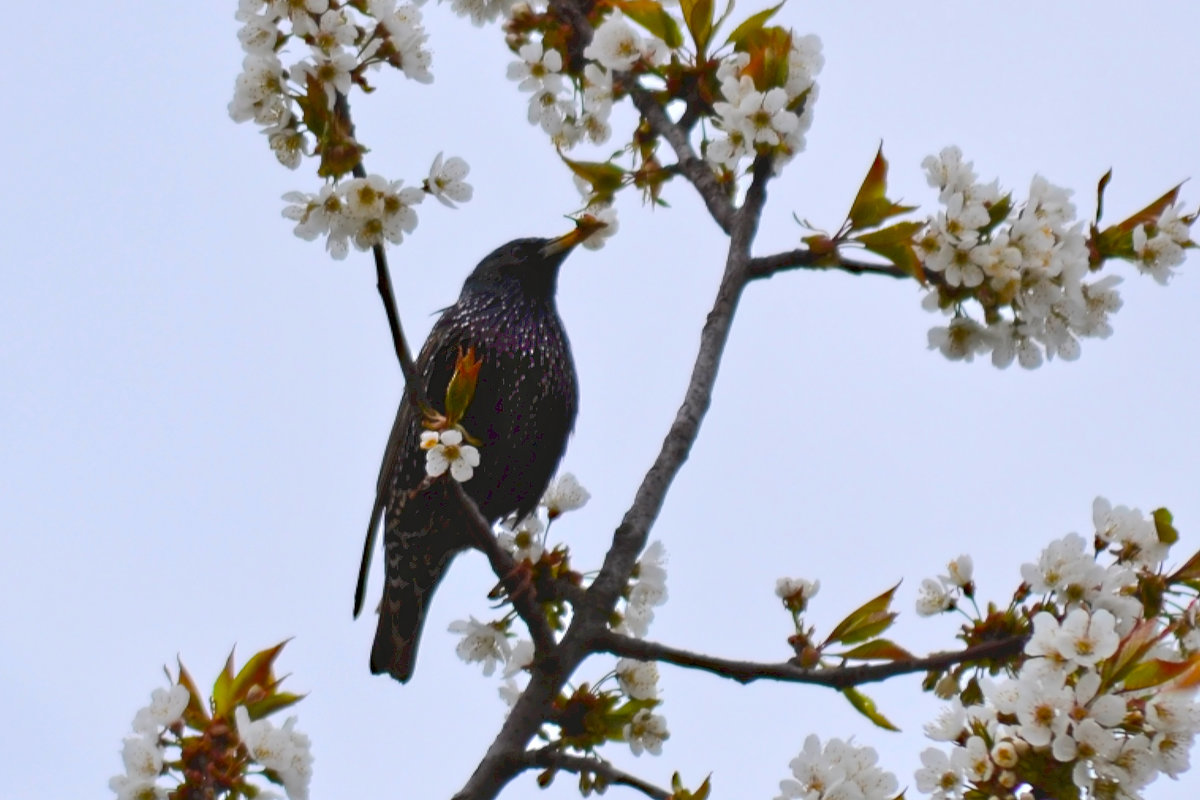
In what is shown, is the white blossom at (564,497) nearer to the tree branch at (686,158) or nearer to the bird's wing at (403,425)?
the tree branch at (686,158)

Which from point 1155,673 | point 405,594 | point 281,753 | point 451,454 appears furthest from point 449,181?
point 405,594

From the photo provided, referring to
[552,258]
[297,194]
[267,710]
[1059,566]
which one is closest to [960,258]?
[1059,566]

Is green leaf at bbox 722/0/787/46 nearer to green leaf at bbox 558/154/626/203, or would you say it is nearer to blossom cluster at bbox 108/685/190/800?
green leaf at bbox 558/154/626/203

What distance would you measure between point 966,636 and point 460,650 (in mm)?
1134

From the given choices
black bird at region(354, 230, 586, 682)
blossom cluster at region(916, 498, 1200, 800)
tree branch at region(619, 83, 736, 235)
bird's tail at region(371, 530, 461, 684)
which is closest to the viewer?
blossom cluster at region(916, 498, 1200, 800)

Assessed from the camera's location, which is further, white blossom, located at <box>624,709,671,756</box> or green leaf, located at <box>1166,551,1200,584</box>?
white blossom, located at <box>624,709,671,756</box>

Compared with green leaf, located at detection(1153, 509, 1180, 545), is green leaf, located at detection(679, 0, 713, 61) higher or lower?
higher

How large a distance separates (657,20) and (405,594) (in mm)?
2840

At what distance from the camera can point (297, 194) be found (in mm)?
2799

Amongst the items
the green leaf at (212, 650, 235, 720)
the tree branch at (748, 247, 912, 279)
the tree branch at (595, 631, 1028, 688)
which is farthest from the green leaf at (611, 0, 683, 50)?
the green leaf at (212, 650, 235, 720)

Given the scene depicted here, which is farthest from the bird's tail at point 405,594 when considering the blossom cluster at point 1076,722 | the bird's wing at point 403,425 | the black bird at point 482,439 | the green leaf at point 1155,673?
the green leaf at point 1155,673

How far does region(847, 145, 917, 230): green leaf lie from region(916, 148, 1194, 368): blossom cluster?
91 mm

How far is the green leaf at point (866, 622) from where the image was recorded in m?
2.88

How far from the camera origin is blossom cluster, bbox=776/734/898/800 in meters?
2.71
